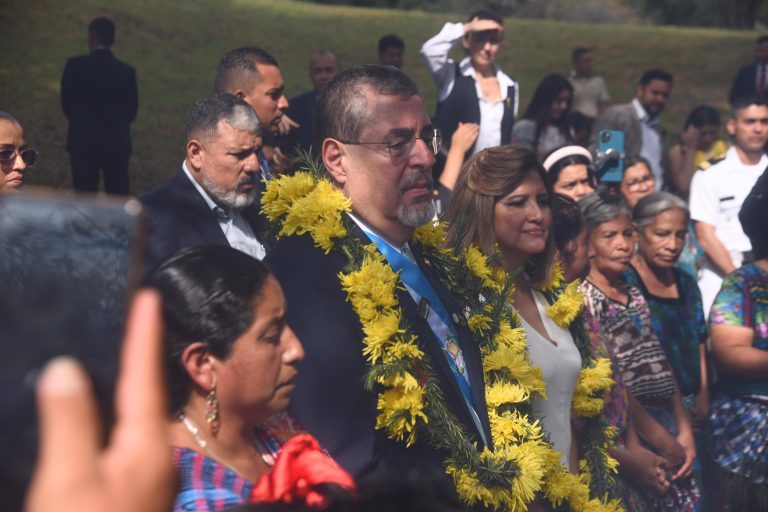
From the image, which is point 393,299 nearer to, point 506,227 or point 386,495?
point 506,227

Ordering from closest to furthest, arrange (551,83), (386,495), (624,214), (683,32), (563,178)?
(386,495)
(624,214)
(563,178)
(551,83)
(683,32)

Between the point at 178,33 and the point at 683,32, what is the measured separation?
50.9 ft

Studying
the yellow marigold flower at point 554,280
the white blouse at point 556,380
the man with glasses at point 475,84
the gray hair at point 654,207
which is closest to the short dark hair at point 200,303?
the white blouse at point 556,380

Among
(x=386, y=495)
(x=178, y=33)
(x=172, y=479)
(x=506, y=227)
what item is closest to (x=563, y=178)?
(x=506, y=227)

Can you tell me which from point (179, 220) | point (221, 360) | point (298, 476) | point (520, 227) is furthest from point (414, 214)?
point (179, 220)

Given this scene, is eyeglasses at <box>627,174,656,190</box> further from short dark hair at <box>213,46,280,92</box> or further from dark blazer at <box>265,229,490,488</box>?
dark blazer at <box>265,229,490,488</box>

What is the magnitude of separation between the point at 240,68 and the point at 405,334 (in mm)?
3161

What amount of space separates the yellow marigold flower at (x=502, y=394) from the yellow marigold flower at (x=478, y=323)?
185 mm

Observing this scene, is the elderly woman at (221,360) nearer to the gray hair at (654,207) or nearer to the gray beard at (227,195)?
the gray beard at (227,195)

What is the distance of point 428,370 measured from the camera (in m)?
3.28

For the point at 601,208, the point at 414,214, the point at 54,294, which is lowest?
the point at 601,208

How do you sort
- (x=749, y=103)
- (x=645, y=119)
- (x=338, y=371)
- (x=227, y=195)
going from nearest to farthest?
(x=338, y=371), (x=227, y=195), (x=749, y=103), (x=645, y=119)

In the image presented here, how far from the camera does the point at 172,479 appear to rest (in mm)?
996

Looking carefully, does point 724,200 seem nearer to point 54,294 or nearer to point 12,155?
point 12,155
